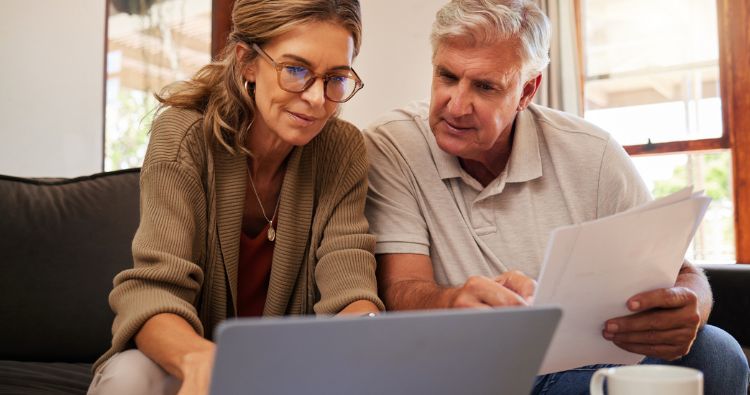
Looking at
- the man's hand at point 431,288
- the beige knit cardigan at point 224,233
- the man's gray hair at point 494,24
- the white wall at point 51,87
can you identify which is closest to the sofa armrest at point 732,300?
the man's gray hair at point 494,24

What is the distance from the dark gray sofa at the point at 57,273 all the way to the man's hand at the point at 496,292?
100 centimetres

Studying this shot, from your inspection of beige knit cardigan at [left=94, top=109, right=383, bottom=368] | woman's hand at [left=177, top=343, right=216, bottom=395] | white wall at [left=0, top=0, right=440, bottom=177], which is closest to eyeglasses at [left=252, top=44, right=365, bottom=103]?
beige knit cardigan at [left=94, top=109, right=383, bottom=368]

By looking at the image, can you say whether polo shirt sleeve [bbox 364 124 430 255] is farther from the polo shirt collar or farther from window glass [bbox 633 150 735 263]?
window glass [bbox 633 150 735 263]

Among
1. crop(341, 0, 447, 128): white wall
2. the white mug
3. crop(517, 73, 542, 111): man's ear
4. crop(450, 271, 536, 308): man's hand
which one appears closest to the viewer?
the white mug

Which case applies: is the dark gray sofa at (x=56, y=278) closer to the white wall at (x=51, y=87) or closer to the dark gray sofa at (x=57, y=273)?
the dark gray sofa at (x=57, y=273)

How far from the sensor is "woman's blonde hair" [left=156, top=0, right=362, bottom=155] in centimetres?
141

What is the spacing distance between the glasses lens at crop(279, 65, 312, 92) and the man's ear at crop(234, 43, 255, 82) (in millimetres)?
106

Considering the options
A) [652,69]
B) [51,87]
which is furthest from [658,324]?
[652,69]

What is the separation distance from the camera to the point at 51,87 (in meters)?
3.24

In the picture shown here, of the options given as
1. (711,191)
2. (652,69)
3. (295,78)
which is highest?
(652,69)

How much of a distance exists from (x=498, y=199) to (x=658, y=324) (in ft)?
1.58

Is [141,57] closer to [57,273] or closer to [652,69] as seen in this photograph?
[57,273]

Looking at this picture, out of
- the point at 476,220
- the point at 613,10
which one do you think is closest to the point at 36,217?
the point at 476,220

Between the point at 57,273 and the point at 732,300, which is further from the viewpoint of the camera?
the point at 732,300
